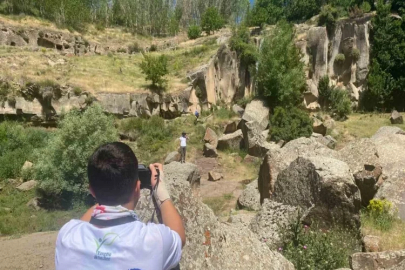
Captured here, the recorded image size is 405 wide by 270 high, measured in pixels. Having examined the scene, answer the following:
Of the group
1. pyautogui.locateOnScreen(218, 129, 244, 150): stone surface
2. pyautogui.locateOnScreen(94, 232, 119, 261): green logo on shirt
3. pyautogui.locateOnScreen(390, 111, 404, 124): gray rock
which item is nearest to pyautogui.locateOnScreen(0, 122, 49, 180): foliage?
pyautogui.locateOnScreen(218, 129, 244, 150): stone surface

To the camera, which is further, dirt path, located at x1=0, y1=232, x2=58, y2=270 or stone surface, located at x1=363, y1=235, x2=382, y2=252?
dirt path, located at x1=0, y1=232, x2=58, y2=270

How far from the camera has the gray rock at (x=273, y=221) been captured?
6.23 metres

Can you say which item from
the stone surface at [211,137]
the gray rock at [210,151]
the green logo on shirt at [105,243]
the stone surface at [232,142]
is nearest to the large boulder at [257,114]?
the stone surface at [232,142]

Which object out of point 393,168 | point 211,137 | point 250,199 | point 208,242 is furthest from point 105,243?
point 211,137

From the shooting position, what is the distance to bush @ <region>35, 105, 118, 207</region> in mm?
15680

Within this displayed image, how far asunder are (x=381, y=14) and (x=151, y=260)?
33.6 m

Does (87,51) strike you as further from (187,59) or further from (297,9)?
(297,9)

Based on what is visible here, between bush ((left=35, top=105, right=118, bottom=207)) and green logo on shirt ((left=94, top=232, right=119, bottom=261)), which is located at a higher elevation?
green logo on shirt ((left=94, top=232, right=119, bottom=261))

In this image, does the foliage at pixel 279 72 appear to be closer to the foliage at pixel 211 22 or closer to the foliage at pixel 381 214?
the foliage at pixel 381 214

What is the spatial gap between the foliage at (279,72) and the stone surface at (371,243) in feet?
66.2

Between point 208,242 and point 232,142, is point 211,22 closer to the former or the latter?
point 232,142

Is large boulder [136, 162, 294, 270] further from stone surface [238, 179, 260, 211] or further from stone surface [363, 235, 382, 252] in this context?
stone surface [238, 179, 260, 211]

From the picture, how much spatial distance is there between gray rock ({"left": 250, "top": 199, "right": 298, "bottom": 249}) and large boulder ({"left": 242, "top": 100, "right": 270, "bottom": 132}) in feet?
52.7

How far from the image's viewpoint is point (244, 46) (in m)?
29.6
